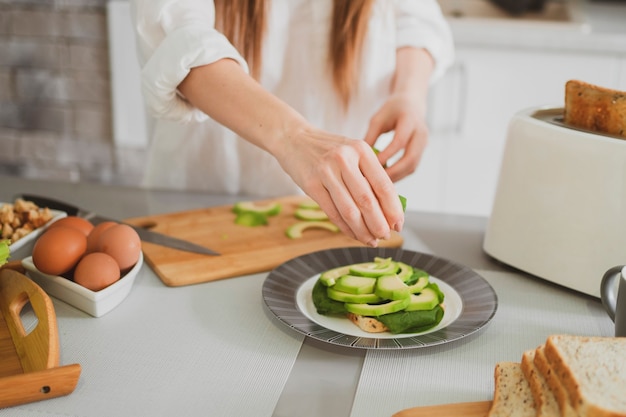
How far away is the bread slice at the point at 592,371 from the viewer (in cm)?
63

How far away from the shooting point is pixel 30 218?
1110mm

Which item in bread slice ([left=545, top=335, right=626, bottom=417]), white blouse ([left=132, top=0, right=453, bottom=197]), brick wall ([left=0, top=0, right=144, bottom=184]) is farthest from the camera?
brick wall ([left=0, top=0, right=144, bottom=184])

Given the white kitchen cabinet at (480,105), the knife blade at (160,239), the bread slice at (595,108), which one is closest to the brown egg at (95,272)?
the knife blade at (160,239)

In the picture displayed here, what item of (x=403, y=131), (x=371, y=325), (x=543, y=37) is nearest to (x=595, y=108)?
(x=403, y=131)

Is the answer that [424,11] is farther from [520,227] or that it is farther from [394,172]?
[520,227]

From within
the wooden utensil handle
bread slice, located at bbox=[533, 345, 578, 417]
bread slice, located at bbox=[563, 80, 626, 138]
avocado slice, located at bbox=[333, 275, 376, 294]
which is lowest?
the wooden utensil handle

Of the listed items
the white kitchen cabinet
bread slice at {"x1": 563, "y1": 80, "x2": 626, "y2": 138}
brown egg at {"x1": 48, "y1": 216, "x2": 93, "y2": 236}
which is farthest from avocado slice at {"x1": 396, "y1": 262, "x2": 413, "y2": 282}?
the white kitchen cabinet

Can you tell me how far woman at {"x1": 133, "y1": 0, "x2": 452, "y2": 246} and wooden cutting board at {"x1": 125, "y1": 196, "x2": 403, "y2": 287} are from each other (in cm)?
11

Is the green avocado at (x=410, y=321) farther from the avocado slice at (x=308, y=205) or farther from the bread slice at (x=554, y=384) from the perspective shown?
the avocado slice at (x=308, y=205)

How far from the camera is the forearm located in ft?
3.19

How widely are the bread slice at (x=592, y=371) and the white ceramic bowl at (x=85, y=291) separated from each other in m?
0.53

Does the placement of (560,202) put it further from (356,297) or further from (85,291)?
(85,291)

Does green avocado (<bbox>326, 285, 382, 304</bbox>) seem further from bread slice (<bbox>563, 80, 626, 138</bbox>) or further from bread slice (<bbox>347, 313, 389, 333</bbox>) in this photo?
bread slice (<bbox>563, 80, 626, 138</bbox>)

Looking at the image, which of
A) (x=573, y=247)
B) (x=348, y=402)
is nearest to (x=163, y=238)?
(x=348, y=402)
